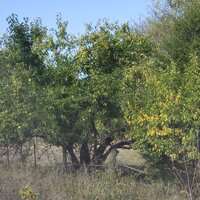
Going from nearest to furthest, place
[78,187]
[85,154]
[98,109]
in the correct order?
[78,187]
[98,109]
[85,154]

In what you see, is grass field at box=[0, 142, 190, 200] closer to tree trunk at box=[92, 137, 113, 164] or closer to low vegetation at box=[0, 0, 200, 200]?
low vegetation at box=[0, 0, 200, 200]

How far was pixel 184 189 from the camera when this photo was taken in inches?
404

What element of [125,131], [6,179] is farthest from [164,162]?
[6,179]

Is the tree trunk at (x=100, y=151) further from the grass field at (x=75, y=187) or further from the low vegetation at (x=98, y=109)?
the grass field at (x=75, y=187)

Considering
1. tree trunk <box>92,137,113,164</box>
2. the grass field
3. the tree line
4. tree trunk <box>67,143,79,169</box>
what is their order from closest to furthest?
the grass field, the tree line, tree trunk <box>92,137,113,164</box>, tree trunk <box>67,143,79,169</box>

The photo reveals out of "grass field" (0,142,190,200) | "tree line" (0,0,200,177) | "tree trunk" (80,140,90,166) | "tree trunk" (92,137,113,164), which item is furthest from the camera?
"tree trunk" (80,140,90,166)


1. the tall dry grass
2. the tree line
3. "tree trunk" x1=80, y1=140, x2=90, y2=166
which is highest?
the tree line

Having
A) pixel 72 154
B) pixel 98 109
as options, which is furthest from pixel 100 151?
pixel 98 109

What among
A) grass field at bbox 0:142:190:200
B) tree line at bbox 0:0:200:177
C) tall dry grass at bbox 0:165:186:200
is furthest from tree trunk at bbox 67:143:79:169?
tall dry grass at bbox 0:165:186:200

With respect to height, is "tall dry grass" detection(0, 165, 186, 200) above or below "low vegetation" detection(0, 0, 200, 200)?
below

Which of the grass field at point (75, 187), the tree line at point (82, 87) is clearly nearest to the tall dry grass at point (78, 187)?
the grass field at point (75, 187)

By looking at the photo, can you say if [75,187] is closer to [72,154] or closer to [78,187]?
[78,187]

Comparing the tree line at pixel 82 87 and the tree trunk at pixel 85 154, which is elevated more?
the tree line at pixel 82 87

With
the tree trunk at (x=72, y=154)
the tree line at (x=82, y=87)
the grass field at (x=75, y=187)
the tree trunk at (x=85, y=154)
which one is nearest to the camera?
the grass field at (x=75, y=187)
